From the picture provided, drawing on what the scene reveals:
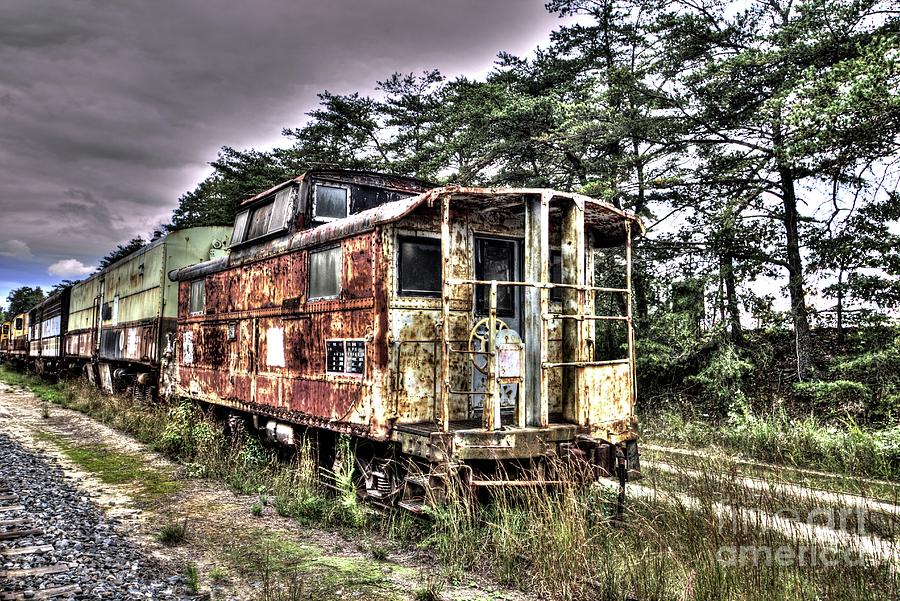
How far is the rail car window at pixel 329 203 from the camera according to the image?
8.89 metres

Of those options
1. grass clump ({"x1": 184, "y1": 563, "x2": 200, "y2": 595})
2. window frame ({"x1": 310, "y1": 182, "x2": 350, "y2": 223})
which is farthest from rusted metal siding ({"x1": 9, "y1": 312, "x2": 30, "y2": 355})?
grass clump ({"x1": 184, "y1": 563, "x2": 200, "y2": 595})

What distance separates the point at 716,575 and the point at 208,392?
9221mm

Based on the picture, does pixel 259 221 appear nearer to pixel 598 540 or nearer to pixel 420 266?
pixel 420 266

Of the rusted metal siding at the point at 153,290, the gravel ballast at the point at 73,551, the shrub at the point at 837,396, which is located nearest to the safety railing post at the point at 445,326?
the gravel ballast at the point at 73,551

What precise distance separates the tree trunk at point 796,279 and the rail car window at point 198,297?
468 inches

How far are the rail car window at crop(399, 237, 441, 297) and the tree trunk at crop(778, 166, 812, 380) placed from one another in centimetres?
936

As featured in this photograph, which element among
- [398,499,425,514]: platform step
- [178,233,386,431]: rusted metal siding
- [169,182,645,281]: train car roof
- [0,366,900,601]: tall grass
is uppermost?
[169,182,645,281]: train car roof

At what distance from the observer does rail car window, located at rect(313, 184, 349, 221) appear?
8891mm

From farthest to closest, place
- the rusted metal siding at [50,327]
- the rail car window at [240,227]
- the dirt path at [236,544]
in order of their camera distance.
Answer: the rusted metal siding at [50,327]
the rail car window at [240,227]
the dirt path at [236,544]

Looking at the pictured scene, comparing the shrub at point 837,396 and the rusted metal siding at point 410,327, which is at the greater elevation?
Result: the rusted metal siding at point 410,327

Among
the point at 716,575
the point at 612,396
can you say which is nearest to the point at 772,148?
the point at 612,396

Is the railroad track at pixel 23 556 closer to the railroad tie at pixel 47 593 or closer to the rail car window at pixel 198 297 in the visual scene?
the railroad tie at pixel 47 593

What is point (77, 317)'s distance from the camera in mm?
23484

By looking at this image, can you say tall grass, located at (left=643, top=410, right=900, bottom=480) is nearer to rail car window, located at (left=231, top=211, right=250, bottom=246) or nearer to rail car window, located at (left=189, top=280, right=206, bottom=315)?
rail car window, located at (left=231, top=211, right=250, bottom=246)
